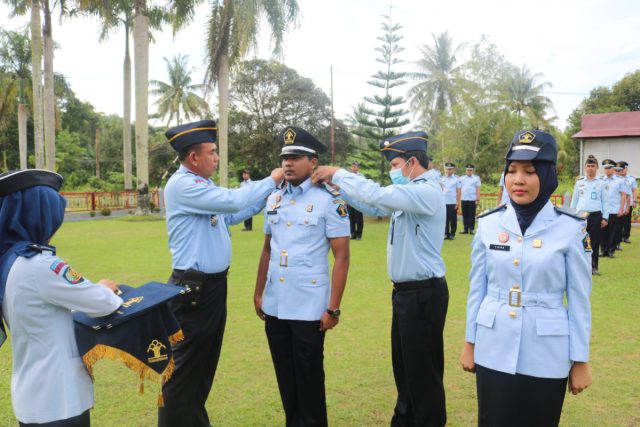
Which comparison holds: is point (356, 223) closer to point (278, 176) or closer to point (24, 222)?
point (278, 176)

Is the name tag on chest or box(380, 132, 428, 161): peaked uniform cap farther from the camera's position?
box(380, 132, 428, 161): peaked uniform cap

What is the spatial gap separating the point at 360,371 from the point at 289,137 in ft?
6.77

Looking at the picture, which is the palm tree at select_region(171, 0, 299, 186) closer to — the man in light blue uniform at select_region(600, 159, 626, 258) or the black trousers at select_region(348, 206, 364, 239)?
the black trousers at select_region(348, 206, 364, 239)

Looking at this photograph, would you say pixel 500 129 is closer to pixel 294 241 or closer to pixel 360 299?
pixel 360 299

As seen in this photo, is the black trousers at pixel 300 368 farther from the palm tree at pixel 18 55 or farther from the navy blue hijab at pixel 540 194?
the palm tree at pixel 18 55

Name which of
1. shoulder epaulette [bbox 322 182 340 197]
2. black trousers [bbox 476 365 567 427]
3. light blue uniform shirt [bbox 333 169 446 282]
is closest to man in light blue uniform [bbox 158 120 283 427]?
shoulder epaulette [bbox 322 182 340 197]

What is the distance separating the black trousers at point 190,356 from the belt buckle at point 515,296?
1.63 meters

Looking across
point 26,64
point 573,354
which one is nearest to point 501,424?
point 573,354

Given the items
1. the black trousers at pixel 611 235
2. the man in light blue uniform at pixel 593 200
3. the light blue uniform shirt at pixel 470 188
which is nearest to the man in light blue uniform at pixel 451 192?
the light blue uniform shirt at pixel 470 188

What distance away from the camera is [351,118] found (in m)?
35.7

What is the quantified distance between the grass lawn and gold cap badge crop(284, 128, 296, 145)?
1.76m

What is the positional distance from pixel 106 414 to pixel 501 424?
2461mm

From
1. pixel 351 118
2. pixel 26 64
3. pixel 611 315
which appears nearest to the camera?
pixel 611 315

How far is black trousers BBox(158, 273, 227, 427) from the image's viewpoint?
2.81 meters
